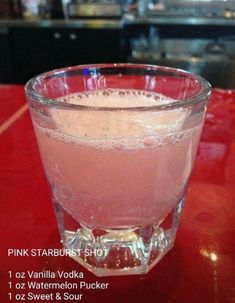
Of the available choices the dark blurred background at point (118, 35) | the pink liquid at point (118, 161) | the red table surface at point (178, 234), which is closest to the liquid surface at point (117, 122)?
the pink liquid at point (118, 161)

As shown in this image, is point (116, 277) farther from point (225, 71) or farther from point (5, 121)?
point (225, 71)

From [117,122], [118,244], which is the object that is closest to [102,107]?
[117,122]

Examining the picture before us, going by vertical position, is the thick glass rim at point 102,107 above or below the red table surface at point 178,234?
above

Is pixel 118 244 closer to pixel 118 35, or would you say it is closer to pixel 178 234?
pixel 178 234

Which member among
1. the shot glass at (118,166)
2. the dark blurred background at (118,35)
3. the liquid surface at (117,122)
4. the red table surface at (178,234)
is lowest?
the dark blurred background at (118,35)

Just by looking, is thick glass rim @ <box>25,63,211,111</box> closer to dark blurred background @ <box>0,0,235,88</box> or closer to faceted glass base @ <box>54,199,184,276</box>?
faceted glass base @ <box>54,199,184,276</box>

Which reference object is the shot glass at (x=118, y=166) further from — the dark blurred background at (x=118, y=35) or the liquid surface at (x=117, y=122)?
the dark blurred background at (x=118, y=35)

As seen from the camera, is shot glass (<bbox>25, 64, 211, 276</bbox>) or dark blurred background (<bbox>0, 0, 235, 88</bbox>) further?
dark blurred background (<bbox>0, 0, 235, 88</bbox>)

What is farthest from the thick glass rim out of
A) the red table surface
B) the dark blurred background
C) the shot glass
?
the dark blurred background
